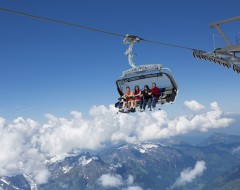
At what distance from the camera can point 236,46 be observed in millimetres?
16719

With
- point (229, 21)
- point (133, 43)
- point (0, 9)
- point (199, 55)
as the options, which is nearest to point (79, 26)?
point (0, 9)

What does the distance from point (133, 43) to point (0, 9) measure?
10.6 meters

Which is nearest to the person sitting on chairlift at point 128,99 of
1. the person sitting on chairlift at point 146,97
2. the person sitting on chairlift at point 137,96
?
the person sitting on chairlift at point 137,96

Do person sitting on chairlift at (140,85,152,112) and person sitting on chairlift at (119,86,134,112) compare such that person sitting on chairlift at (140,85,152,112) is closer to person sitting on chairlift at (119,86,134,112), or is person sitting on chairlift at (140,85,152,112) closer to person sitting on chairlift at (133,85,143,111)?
person sitting on chairlift at (133,85,143,111)

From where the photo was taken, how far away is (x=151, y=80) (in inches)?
1055

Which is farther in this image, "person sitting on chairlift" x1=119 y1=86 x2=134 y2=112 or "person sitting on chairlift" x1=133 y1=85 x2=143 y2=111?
"person sitting on chairlift" x1=119 y1=86 x2=134 y2=112

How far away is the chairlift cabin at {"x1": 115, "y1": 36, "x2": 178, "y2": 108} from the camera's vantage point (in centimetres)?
2523

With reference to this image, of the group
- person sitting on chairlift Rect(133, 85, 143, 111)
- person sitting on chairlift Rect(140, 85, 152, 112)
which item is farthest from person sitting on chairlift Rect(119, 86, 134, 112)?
person sitting on chairlift Rect(140, 85, 152, 112)

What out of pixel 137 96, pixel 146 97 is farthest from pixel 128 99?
pixel 146 97

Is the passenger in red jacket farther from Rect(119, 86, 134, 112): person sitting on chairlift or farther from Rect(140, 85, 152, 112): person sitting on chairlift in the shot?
Rect(119, 86, 134, 112): person sitting on chairlift

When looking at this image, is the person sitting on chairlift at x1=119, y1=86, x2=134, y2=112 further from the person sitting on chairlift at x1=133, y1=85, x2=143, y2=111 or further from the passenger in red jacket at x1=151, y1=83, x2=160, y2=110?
the passenger in red jacket at x1=151, y1=83, x2=160, y2=110

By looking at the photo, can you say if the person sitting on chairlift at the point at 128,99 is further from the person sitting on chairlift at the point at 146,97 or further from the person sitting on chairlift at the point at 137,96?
the person sitting on chairlift at the point at 146,97

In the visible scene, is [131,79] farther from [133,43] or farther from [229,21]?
Result: [229,21]

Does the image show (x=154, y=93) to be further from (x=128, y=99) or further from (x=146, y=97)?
(x=128, y=99)
